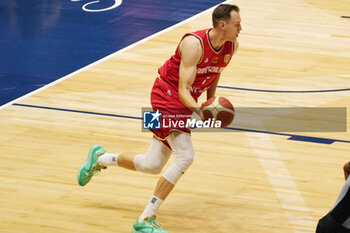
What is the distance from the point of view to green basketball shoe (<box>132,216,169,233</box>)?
6.64m

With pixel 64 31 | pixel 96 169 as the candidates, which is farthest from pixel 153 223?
pixel 64 31

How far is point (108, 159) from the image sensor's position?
7.34 metres

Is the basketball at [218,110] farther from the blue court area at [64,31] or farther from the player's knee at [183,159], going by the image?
the blue court area at [64,31]

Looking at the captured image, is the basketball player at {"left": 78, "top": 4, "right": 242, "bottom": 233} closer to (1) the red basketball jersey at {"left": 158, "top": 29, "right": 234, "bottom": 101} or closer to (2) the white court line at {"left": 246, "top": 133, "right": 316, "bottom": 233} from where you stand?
(1) the red basketball jersey at {"left": 158, "top": 29, "right": 234, "bottom": 101}

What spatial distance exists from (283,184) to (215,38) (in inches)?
78.0

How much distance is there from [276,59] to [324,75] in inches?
38.9

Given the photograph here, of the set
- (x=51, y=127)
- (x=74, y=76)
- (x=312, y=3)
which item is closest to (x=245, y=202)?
(x=51, y=127)

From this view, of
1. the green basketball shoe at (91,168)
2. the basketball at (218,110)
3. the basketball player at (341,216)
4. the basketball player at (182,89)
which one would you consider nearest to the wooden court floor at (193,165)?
the green basketball shoe at (91,168)

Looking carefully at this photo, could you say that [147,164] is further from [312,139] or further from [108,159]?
[312,139]

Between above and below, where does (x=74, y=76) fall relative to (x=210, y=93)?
below

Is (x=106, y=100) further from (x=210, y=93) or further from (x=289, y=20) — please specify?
(x=289, y=20)

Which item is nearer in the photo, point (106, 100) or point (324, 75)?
point (106, 100)

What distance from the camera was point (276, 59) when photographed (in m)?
12.6

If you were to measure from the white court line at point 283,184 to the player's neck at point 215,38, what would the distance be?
1729mm
